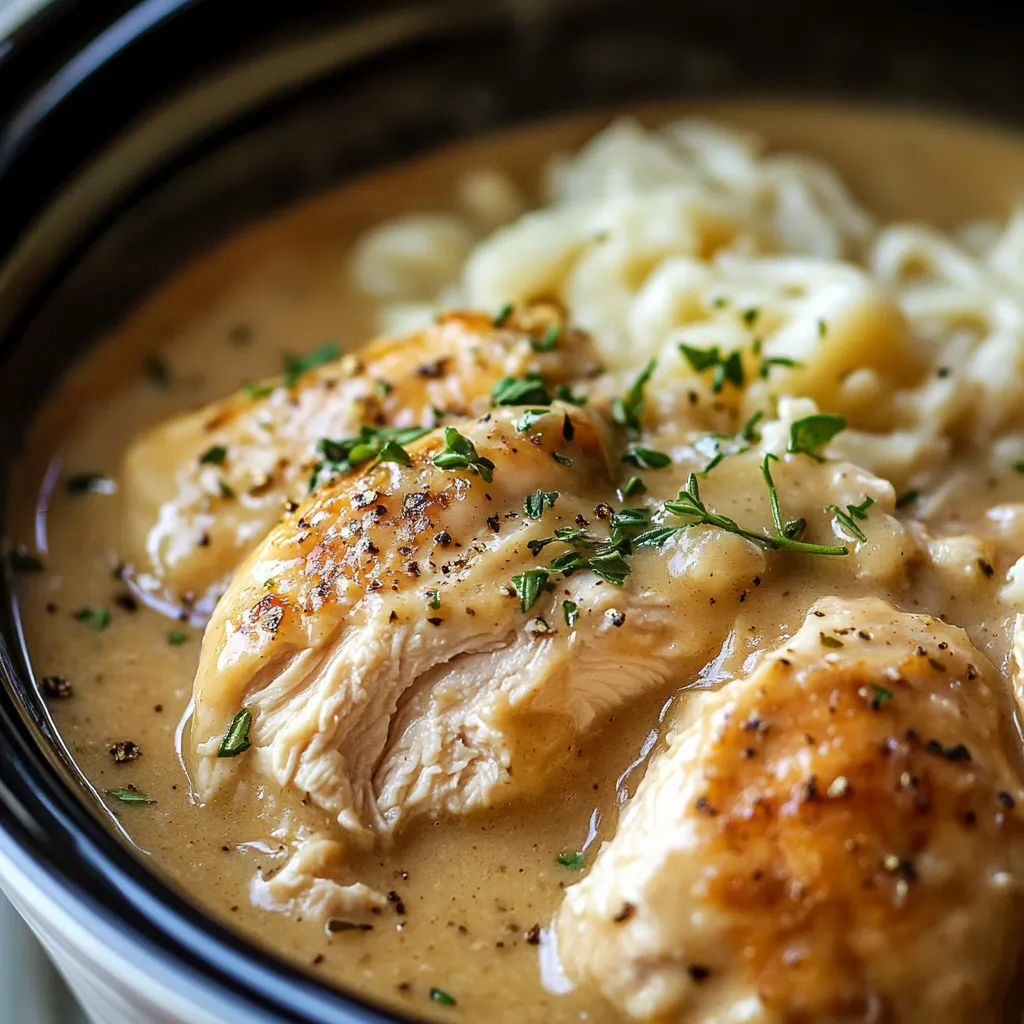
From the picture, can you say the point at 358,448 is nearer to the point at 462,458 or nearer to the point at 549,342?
the point at 462,458

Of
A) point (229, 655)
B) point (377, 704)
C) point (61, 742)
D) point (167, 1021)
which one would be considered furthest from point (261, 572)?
point (167, 1021)

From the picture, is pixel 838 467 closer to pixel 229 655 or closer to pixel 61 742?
pixel 229 655

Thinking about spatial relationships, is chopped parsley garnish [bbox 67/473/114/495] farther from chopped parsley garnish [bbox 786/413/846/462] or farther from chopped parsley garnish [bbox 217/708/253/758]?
chopped parsley garnish [bbox 786/413/846/462]

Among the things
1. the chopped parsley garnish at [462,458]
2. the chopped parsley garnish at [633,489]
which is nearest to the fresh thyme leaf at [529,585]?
the chopped parsley garnish at [462,458]

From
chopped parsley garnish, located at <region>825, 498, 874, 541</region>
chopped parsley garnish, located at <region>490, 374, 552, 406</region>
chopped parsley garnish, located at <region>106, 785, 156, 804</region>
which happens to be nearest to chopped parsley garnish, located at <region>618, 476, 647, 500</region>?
chopped parsley garnish, located at <region>490, 374, 552, 406</region>

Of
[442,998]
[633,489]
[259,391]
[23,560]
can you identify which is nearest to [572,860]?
[442,998]

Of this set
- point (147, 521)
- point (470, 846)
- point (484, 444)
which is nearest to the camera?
point (470, 846)
